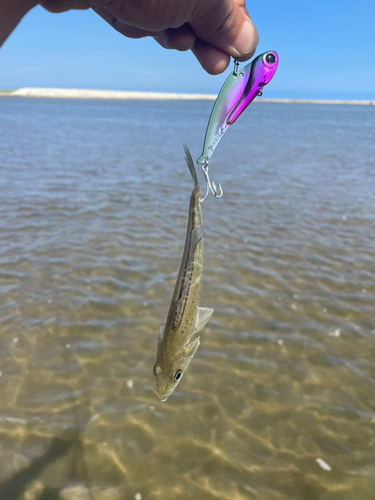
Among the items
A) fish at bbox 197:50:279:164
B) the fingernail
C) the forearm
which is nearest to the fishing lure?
fish at bbox 197:50:279:164

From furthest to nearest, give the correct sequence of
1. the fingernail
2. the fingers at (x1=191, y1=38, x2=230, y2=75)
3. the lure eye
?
the fingers at (x1=191, y1=38, x2=230, y2=75) < the fingernail < the lure eye

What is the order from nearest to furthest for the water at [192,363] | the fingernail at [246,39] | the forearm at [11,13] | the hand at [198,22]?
the forearm at [11,13], the hand at [198,22], the fingernail at [246,39], the water at [192,363]

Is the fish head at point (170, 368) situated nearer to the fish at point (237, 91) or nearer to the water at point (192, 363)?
the fish at point (237, 91)

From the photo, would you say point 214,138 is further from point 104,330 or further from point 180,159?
point 180,159

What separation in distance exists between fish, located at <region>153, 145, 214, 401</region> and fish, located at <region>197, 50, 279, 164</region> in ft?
1.66

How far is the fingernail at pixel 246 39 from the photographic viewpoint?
3.15 m

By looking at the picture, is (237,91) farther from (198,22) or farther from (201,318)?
(201,318)

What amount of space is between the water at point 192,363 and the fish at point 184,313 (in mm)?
2604

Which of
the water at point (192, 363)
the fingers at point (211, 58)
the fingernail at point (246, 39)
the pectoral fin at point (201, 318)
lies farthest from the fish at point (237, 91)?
the water at point (192, 363)

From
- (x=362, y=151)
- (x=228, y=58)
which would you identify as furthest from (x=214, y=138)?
(x=362, y=151)

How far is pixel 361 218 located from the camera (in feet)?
43.5

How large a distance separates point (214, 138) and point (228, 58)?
4.06ft

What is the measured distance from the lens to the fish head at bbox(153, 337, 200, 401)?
2736 millimetres

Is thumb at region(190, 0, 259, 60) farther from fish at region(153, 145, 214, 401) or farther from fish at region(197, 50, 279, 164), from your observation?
fish at region(153, 145, 214, 401)
